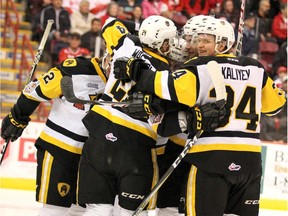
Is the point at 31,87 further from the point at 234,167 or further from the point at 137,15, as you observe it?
the point at 137,15

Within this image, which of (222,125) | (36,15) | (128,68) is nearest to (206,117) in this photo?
(222,125)

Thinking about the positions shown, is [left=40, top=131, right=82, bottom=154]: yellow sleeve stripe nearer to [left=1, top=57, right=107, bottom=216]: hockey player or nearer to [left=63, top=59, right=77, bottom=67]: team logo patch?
[left=1, top=57, right=107, bottom=216]: hockey player

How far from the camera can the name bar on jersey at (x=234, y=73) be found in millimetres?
3279

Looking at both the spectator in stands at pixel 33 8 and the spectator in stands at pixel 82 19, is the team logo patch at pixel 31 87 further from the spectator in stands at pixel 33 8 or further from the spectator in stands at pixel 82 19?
the spectator in stands at pixel 33 8

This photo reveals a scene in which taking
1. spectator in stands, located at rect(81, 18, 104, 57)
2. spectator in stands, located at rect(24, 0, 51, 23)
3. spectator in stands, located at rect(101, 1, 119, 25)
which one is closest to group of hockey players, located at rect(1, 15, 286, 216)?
spectator in stands, located at rect(81, 18, 104, 57)

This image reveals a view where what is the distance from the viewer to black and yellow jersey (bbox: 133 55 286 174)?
10.7ft

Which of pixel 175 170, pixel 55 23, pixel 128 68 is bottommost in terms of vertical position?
pixel 175 170

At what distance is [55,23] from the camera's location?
788 centimetres

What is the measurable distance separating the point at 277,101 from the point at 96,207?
3.47ft

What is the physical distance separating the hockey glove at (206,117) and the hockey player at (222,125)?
4 cm

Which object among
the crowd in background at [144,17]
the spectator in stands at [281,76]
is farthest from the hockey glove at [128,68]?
the spectator in stands at [281,76]

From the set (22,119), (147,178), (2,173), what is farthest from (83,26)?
(147,178)

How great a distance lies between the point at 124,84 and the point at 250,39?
13.7 feet

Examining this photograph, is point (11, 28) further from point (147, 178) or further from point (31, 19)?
point (147, 178)
